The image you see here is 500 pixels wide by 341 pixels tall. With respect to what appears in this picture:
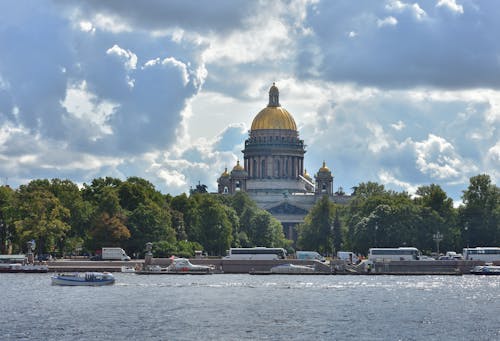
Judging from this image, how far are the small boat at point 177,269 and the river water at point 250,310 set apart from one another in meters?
11.4

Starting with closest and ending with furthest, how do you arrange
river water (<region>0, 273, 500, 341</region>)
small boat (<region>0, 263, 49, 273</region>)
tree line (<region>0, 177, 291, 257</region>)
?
river water (<region>0, 273, 500, 341</region>)
small boat (<region>0, 263, 49, 273</region>)
tree line (<region>0, 177, 291, 257</region>)

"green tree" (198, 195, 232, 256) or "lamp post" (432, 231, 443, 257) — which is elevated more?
"green tree" (198, 195, 232, 256)

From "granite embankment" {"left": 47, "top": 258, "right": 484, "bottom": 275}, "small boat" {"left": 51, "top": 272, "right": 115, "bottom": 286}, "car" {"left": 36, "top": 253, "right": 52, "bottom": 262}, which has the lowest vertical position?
"small boat" {"left": 51, "top": 272, "right": 115, "bottom": 286}

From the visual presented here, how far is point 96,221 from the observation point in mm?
174125

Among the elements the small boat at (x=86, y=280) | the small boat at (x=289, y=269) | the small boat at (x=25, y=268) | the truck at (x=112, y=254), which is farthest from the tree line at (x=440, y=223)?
the small boat at (x=86, y=280)

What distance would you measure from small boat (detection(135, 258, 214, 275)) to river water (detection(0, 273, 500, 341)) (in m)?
11.4

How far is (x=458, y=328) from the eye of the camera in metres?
93.8

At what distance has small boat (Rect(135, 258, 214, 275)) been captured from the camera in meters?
158

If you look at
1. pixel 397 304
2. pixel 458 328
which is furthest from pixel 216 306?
pixel 458 328

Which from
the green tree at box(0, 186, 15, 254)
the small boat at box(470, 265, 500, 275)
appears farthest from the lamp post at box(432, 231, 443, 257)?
the green tree at box(0, 186, 15, 254)

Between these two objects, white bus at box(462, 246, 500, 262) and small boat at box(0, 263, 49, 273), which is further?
white bus at box(462, 246, 500, 262)

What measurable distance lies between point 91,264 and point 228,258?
694 inches

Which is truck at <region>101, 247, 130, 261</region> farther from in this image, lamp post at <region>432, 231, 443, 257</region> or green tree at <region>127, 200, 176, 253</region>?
lamp post at <region>432, 231, 443, 257</region>

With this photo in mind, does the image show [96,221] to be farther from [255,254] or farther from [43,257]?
[255,254]
